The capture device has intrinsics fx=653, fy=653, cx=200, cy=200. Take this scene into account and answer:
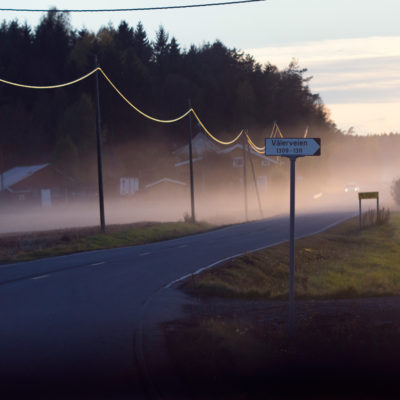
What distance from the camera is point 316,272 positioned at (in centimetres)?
2141

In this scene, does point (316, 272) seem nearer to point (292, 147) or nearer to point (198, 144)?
point (292, 147)

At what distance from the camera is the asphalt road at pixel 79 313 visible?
753 centimetres

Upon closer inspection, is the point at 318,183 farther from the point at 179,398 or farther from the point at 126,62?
the point at 179,398

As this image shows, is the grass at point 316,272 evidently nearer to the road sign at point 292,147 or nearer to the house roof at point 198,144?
the road sign at point 292,147

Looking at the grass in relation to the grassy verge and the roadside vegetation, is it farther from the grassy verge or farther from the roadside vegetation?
the grassy verge

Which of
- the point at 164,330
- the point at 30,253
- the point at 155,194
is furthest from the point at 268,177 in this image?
the point at 164,330

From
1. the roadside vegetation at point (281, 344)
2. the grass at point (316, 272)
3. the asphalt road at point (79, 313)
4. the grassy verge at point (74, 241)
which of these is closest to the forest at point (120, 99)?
the grassy verge at point (74, 241)

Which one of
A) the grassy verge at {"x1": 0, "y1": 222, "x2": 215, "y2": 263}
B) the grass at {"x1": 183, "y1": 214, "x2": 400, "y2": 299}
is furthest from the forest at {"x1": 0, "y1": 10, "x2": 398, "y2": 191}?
the grass at {"x1": 183, "y1": 214, "x2": 400, "y2": 299}

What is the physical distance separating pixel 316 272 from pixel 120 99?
249ft

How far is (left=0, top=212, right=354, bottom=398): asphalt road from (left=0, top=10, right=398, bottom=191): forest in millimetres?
69881

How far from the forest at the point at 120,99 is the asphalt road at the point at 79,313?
229 feet

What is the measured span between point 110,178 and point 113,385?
93526 millimetres

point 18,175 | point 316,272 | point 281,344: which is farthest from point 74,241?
point 18,175

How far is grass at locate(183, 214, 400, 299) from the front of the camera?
14742mm
